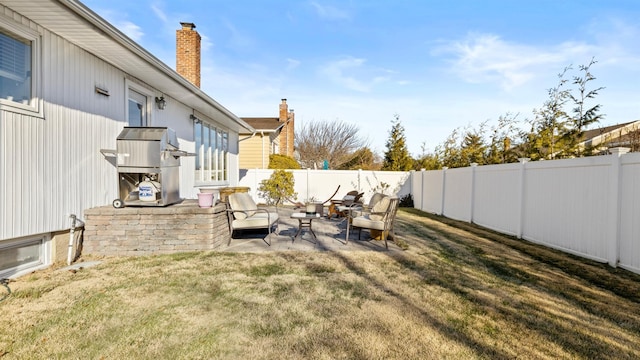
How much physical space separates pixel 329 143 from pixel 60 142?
873 inches

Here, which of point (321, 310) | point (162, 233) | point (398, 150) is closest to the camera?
point (321, 310)

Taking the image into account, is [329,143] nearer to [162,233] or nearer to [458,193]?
[458,193]

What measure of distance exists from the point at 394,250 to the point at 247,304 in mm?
3275

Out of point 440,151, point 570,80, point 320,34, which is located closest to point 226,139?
point 320,34

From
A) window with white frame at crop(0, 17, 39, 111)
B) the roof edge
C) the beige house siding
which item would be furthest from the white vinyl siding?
the beige house siding

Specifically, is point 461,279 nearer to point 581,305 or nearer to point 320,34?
point 581,305

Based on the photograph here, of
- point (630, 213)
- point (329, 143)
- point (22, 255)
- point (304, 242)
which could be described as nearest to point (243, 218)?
point (304, 242)

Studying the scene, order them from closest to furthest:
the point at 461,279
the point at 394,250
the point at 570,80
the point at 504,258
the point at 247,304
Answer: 1. the point at 247,304
2. the point at 461,279
3. the point at 504,258
4. the point at 394,250
5. the point at 570,80

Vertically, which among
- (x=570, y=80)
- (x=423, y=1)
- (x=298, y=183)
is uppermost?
(x=423, y=1)

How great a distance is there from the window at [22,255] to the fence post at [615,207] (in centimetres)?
818

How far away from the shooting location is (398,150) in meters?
16.5

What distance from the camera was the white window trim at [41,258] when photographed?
13.0 feet

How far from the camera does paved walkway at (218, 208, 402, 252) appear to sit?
5.86m

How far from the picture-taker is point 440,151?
14602 mm
